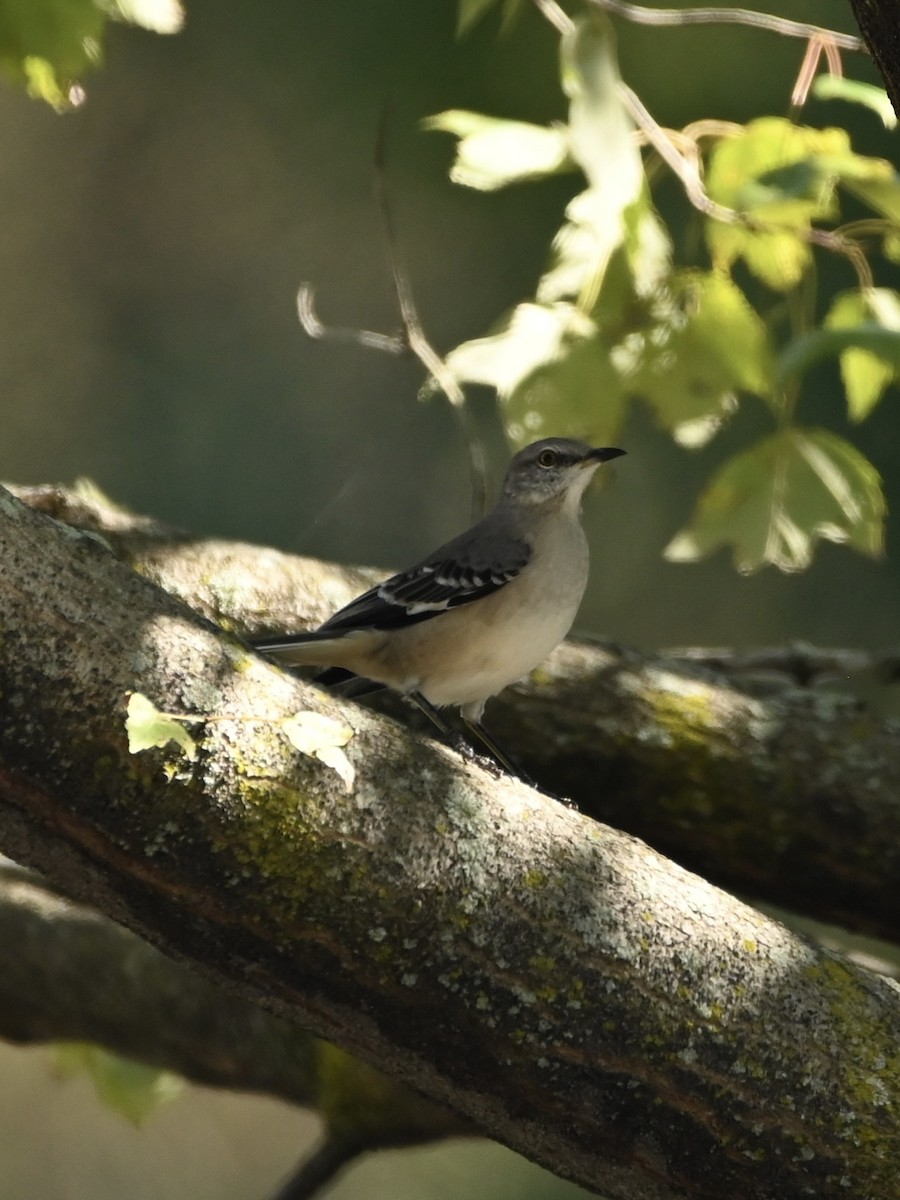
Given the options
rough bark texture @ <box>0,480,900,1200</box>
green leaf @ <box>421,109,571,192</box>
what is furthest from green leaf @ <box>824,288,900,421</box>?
rough bark texture @ <box>0,480,900,1200</box>

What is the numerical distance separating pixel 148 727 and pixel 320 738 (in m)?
0.30

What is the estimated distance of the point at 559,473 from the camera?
4891 millimetres

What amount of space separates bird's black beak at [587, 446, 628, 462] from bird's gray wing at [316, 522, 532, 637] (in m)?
0.38

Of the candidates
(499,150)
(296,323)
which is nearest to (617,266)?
(499,150)

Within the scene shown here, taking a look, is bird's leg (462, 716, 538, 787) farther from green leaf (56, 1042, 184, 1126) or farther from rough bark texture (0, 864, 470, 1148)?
green leaf (56, 1042, 184, 1126)

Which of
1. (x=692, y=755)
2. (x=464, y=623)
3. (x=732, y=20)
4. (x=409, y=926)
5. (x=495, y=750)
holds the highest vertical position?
(x=732, y=20)

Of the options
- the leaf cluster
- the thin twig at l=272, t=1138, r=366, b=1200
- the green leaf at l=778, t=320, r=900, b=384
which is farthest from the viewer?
the thin twig at l=272, t=1138, r=366, b=1200

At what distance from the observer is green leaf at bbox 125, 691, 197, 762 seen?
90.0 inches

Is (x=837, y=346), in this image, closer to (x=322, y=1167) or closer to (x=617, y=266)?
(x=617, y=266)

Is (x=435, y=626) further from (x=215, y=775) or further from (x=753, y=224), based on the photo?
(x=215, y=775)

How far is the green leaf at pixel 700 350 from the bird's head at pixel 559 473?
0.73 metres

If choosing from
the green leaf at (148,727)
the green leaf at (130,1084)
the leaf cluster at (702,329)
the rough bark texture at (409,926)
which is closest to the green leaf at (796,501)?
the leaf cluster at (702,329)

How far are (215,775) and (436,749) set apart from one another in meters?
0.49

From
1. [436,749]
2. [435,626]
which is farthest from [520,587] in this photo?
[436,749]
